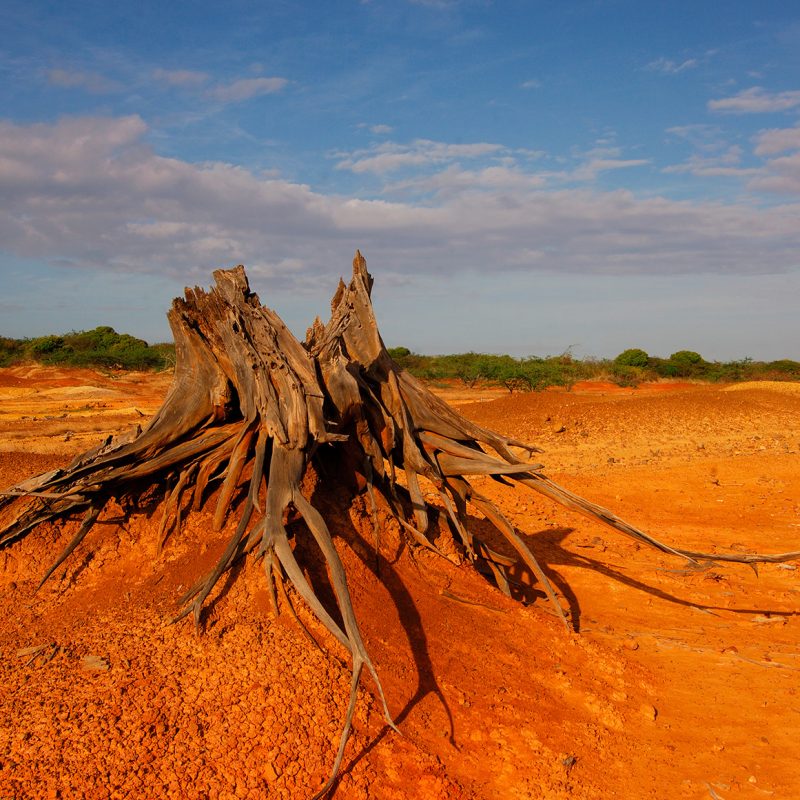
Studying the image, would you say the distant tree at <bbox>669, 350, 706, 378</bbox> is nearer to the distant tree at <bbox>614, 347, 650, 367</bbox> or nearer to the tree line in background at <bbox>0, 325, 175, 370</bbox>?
the distant tree at <bbox>614, 347, 650, 367</bbox>

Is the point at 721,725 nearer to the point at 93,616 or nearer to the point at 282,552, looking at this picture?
the point at 282,552

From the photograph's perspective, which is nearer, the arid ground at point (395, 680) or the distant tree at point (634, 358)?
the arid ground at point (395, 680)

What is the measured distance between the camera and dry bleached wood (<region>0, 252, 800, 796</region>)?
3982 mm

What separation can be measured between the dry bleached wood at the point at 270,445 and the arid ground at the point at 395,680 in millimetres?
203

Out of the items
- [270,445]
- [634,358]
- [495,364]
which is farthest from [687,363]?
[270,445]

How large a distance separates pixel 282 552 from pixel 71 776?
4.28 feet

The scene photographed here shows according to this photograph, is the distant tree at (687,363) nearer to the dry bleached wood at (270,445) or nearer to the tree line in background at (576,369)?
the tree line in background at (576,369)

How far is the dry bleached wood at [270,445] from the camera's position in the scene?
3.98m

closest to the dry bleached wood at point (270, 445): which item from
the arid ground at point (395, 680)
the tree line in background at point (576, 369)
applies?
the arid ground at point (395, 680)

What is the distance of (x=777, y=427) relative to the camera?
15734 millimetres

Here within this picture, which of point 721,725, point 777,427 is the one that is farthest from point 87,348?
point 721,725

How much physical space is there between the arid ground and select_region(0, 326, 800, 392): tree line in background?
2658 cm

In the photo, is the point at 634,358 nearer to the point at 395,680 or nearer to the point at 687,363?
the point at 687,363

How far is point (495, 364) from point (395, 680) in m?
32.2
